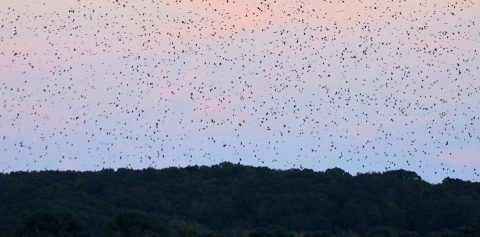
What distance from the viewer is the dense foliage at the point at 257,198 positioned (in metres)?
80.8

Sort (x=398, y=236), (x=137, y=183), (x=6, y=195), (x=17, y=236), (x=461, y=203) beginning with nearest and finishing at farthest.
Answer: (x=17, y=236) < (x=398, y=236) < (x=461, y=203) < (x=6, y=195) < (x=137, y=183)

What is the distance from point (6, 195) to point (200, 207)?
11.8 metres

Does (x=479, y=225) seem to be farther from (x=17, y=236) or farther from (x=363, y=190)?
(x=363, y=190)

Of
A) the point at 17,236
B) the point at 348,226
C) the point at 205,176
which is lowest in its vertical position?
the point at 17,236

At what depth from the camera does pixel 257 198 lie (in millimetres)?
88250

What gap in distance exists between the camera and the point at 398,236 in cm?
6312

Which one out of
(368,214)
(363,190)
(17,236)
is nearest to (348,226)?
(368,214)

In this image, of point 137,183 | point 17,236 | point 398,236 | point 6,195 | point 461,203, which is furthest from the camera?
point 137,183

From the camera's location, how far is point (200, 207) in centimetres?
8650

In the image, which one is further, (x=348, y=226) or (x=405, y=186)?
(x=405, y=186)

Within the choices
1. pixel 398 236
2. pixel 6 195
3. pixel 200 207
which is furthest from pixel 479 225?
pixel 6 195

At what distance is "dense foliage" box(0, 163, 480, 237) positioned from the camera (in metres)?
80.8

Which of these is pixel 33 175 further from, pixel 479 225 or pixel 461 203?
pixel 479 225

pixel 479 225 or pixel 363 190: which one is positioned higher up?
pixel 363 190
